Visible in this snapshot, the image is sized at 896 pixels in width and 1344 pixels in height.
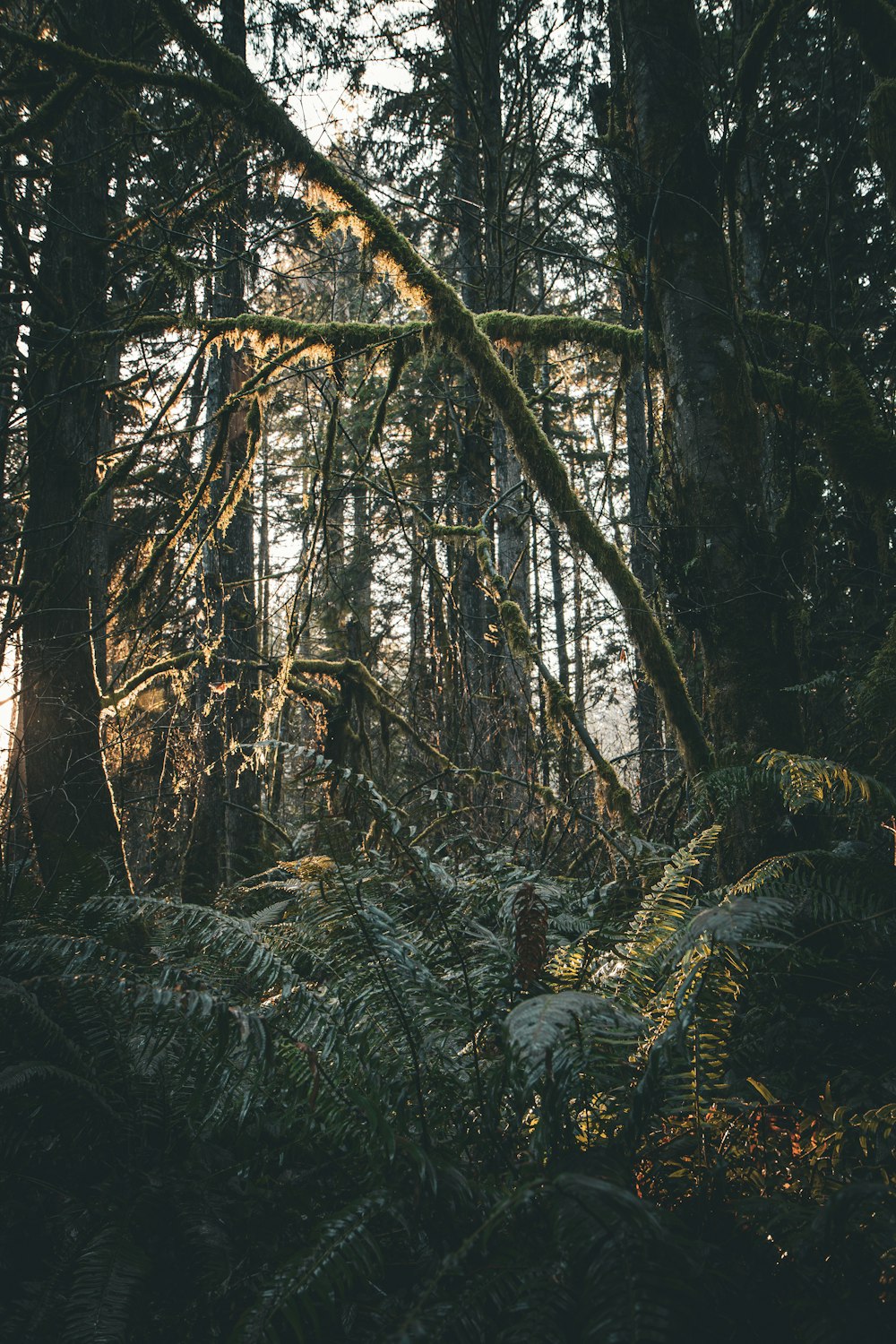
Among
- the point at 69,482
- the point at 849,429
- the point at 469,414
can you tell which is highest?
the point at 469,414

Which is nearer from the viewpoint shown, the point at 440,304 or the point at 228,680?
the point at 440,304

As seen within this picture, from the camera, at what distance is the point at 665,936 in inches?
89.2

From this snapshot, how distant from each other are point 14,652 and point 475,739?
374 centimetres

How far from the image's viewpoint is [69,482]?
18.9ft

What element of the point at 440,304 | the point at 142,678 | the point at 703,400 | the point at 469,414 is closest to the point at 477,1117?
the point at 703,400

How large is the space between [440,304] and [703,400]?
1.40 meters

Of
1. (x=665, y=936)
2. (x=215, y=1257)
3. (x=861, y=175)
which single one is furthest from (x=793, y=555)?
(x=861, y=175)

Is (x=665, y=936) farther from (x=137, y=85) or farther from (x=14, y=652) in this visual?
(x=14, y=652)

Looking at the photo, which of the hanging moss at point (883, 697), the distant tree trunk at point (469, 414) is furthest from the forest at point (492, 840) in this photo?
the distant tree trunk at point (469, 414)

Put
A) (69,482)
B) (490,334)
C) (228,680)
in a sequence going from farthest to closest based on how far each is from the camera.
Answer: (228,680), (69,482), (490,334)

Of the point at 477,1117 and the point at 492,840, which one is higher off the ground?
the point at 492,840

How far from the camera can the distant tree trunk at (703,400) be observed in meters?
3.03

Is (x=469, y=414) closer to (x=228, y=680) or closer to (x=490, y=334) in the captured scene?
(x=228, y=680)

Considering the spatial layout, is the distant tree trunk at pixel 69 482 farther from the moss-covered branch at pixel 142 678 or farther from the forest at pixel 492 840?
the moss-covered branch at pixel 142 678
